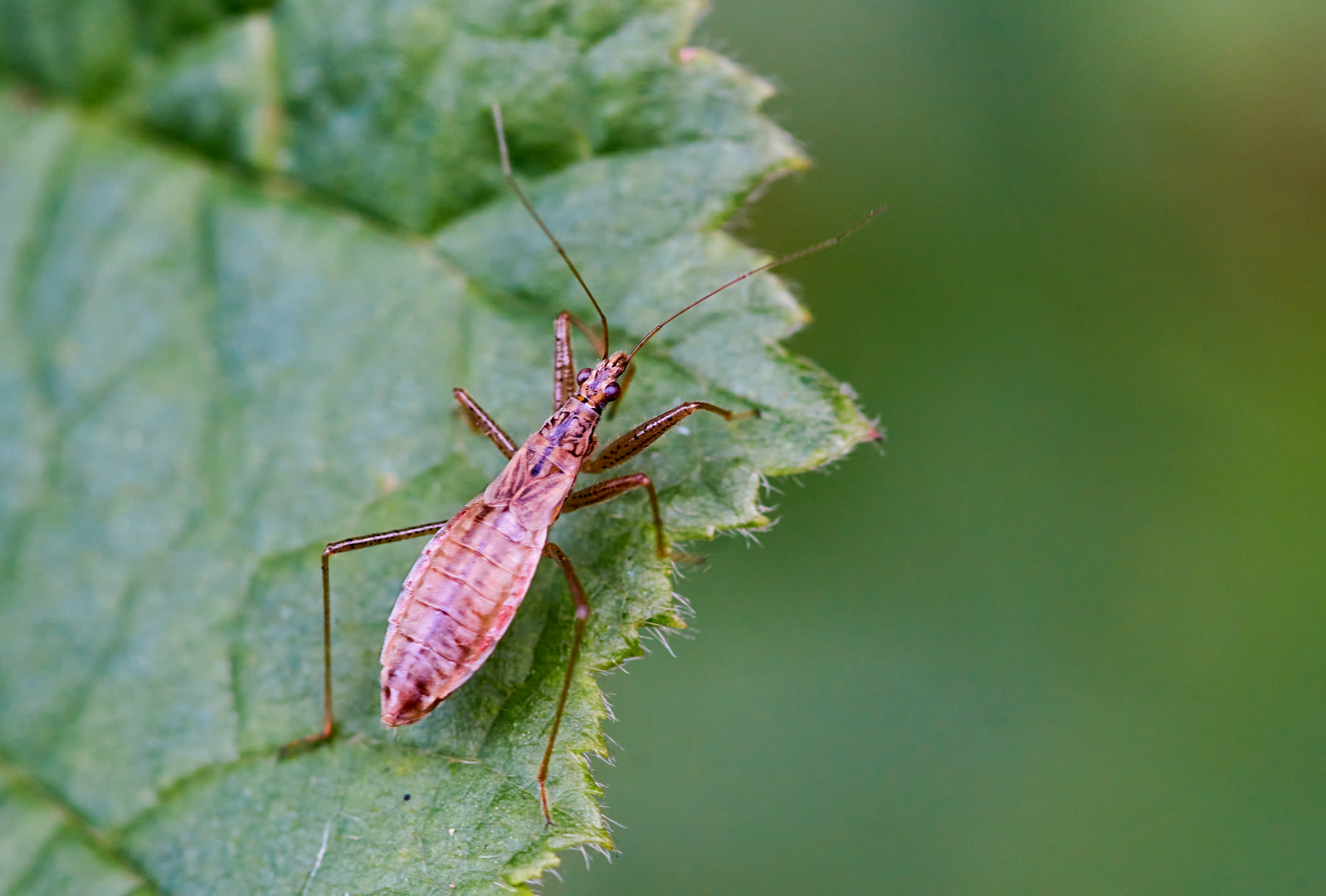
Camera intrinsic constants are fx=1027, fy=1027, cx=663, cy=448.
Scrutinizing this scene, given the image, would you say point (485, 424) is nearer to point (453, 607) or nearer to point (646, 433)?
point (646, 433)

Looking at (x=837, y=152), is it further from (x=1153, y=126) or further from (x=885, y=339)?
(x=1153, y=126)

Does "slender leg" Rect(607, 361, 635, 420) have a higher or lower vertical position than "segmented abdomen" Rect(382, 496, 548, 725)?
higher

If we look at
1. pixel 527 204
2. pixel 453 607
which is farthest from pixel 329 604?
pixel 527 204

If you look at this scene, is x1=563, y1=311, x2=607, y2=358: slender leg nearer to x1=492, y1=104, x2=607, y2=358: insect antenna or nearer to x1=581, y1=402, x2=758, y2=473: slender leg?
x1=492, y1=104, x2=607, y2=358: insect antenna

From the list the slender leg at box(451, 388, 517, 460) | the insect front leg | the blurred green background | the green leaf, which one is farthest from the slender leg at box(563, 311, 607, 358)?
the blurred green background

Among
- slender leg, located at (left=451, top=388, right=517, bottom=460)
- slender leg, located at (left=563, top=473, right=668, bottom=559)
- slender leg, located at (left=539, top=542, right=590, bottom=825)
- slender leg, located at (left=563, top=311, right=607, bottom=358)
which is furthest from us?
slender leg, located at (left=563, top=311, right=607, bottom=358)

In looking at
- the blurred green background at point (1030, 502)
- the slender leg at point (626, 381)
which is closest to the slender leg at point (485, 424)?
the slender leg at point (626, 381)

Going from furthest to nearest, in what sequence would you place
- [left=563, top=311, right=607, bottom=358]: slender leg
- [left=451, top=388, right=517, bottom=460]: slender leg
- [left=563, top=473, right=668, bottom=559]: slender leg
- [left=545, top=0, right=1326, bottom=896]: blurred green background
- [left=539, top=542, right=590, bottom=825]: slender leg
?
[left=545, top=0, right=1326, bottom=896]: blurred green background
[left=563, top=311, right=607, bottom=358]: slender leg
[left=451, top=388, right=517, bottom=460]: slender leg
[left=563, top=473, right=668, bottom=559]: slender leg
[left=539, top=542, right=590, bottom=825]: slender leg

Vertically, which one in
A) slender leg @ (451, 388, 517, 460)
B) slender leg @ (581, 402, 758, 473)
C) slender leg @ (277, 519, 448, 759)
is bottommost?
slender leg @ (277, 519, 448, 759)
